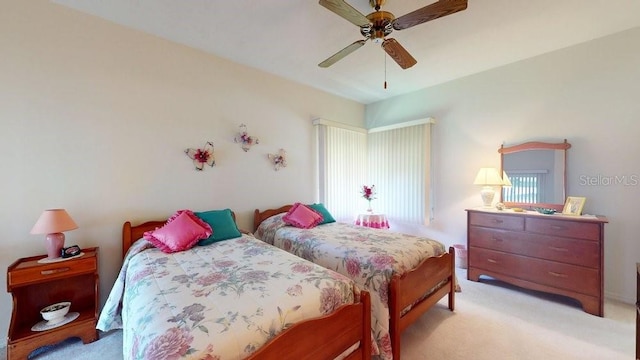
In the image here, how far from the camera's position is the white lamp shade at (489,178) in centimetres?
317

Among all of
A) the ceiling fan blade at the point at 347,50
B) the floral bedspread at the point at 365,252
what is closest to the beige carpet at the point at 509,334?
the floral bedspread at the point at 365,252

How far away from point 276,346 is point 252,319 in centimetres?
17

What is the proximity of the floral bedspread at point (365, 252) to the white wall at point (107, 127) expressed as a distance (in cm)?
84

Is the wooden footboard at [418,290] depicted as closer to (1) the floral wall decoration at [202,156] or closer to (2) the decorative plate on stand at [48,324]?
(1) the floral wall decoration at [202,156]

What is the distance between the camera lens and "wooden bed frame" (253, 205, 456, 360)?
1797 millimetres

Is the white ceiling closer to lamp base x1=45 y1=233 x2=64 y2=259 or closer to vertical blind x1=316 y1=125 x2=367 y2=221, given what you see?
vertical blind x1=316 y1=125 x2=367 y2=221

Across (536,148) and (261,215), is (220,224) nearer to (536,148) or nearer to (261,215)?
(261,215)

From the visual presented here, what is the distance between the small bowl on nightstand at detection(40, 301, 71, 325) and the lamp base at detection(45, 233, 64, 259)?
1.40 ft

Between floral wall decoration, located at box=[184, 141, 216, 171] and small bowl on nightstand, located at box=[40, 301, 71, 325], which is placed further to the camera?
floral wall decoration, located at box=[184, 141, 216, 171]

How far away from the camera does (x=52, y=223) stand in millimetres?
1888

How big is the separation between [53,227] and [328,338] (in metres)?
2.20

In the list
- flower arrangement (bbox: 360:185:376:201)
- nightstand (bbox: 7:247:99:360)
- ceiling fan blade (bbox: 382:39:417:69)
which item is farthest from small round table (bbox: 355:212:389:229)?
nightstand (bbox: 7:247:99:360)

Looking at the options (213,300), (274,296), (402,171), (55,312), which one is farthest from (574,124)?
(55,312)

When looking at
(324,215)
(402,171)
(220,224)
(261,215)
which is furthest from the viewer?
(402,171)
